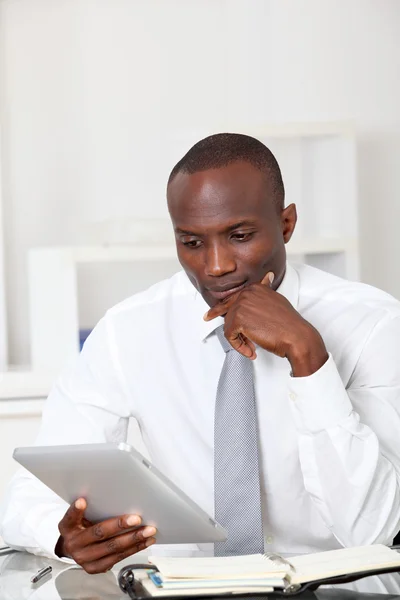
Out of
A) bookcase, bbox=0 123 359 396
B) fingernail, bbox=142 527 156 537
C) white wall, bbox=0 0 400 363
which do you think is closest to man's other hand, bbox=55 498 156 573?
fingernail, bbox=142 527 156 537

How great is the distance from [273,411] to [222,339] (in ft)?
0.57

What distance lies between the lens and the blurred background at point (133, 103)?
3.61 m

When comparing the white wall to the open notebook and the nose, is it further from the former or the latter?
the open notebook

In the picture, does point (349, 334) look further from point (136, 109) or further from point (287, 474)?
point (136, 109)

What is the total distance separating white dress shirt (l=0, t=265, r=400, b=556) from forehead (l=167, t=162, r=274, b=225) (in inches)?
9.7

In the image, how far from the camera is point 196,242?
178cm

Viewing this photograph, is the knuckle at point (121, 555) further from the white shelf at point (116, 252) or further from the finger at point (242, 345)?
the white shelf at point (116, 252)

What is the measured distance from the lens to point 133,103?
363 cm

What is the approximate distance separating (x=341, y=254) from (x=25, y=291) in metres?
1.20

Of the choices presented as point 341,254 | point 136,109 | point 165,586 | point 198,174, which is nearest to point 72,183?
point 136,109

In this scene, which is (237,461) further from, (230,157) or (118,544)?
(230,157)

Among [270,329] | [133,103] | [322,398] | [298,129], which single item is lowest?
[322,398]

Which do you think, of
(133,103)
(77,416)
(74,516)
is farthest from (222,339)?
(133,103)

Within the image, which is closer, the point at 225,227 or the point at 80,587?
the point at 80,587
